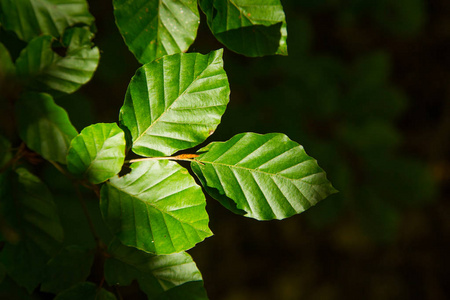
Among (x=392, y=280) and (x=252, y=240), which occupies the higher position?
(x=252, y=240)

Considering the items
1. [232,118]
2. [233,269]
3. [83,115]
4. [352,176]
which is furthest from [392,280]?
[83,115]

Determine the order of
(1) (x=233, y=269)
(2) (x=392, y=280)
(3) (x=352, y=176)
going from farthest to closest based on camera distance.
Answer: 1. (2) (x=392, y=280)
2. (1) (x=233, y=269)
3. (3) (x=352, y=176)

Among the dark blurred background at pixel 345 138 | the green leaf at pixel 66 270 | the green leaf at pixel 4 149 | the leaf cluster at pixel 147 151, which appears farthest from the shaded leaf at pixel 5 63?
the dark blurred background at pixel 345 138

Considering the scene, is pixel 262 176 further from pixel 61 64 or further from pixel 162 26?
pixel 61 64

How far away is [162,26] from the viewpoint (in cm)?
63

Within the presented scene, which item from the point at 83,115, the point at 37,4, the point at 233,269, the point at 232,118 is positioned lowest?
the point at 233,269

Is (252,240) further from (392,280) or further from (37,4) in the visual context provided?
(37,4)

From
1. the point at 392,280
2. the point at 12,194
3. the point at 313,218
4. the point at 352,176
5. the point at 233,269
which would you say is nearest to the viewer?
the point at 12,194

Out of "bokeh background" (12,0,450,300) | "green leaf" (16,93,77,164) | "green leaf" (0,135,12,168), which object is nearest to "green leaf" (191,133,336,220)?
"green leaf" (16,93,77,164)

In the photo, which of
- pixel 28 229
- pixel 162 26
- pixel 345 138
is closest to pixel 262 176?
pixel 162 26

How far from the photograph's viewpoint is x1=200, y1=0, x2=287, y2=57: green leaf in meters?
0.63

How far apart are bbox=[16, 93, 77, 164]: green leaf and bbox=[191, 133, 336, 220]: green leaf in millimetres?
246

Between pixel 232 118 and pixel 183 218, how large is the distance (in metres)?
1.09

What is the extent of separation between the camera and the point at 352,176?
1994 millimetres
